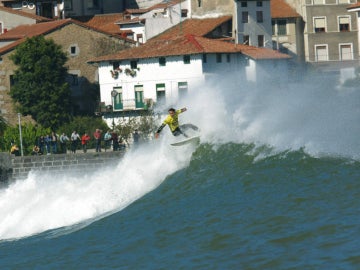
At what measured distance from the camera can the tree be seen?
6731cm

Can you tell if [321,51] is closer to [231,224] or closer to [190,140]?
[190,140]

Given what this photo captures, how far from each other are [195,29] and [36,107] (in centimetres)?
1326

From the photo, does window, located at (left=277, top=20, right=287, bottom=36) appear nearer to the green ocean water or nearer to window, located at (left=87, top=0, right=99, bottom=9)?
window, located at (left=87, top=0, right=99, bottom=9)

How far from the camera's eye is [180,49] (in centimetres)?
6681

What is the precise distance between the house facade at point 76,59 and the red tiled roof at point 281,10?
1421 centimetres

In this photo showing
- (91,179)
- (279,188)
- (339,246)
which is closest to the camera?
(339,246)

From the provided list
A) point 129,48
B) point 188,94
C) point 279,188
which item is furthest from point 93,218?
point 129,48

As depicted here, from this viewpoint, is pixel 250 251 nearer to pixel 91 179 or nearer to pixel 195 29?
pixel 91 179

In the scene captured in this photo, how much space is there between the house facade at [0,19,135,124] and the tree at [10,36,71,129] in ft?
6.74

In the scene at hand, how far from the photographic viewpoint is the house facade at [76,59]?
70562 millimetres

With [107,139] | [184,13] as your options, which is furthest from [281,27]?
[107,139]

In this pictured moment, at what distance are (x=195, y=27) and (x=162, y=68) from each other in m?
8.48

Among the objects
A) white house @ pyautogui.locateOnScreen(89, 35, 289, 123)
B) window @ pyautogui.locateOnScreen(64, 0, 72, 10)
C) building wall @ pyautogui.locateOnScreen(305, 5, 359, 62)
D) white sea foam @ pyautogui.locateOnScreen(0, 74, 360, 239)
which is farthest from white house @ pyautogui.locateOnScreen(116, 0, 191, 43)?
white sea foam @ pyautogui.locateOnScreen(0, 74, 360, 239)

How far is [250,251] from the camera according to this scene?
71.1 feet
